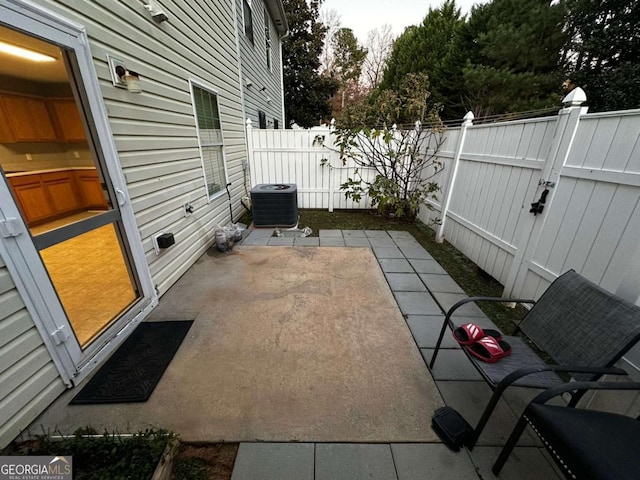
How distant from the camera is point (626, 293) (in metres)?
1.42

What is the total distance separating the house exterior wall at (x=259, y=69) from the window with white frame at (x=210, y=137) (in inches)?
69.0

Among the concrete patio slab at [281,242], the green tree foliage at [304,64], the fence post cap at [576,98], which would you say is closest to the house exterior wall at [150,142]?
the concrete patio slab at [281,242]

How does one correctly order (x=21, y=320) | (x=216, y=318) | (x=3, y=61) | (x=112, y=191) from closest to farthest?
(x=21, y=320)
(x=112, y=191)
(x=216, y=318)
(x=3, y=61)

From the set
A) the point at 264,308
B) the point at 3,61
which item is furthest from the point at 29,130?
the point at 264,308

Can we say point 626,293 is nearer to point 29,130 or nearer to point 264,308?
point 264,308

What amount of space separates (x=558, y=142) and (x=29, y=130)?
710 centimetres

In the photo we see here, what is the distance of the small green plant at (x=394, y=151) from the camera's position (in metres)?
4.59

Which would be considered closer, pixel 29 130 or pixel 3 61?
pixel 3 61

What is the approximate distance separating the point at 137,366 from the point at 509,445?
226 centimetres

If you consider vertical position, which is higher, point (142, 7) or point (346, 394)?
point (142, 7)

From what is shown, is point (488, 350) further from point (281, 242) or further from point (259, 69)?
point (259, 69)

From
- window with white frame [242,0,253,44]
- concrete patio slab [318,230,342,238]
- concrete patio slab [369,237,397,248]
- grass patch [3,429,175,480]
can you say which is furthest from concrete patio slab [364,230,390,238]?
window with white frame [242,0,253,44]

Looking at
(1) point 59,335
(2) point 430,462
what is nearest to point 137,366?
(1) point 59,335

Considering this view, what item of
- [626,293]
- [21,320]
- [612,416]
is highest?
[626,293]
